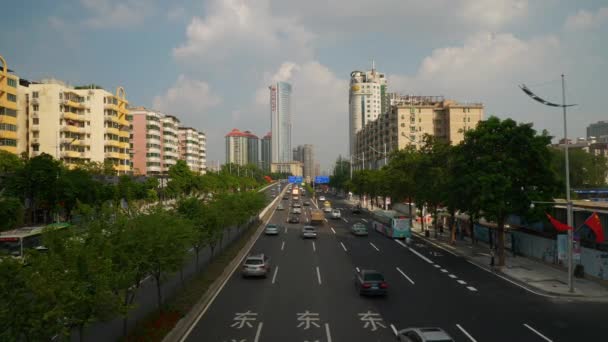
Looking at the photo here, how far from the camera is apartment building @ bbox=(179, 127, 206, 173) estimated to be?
171 metres

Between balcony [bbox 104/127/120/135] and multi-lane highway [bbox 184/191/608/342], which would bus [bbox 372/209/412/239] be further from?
balcony [bbox 104/127/120/135]

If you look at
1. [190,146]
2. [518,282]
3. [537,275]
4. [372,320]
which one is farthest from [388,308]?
[190,146]

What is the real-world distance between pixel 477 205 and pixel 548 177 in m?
5.38

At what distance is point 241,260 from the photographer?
37125 mm

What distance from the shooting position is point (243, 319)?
66.9ft

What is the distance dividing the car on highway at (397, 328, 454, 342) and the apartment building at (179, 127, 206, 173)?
157158 millimetres

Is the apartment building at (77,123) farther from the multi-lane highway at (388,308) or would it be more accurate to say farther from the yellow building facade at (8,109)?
the multi-lane highway at (388,308)

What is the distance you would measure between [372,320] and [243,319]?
5962 mm

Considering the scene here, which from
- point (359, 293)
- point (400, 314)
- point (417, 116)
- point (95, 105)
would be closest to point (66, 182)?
point (359, 293)

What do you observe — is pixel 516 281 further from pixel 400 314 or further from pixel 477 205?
pixel 400 314

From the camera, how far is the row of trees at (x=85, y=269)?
10641 mm

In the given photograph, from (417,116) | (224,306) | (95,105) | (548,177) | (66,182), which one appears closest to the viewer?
(224,306)

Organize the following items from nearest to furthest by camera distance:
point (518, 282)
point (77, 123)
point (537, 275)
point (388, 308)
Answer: point (388, 308) → point (518, 282) → point (537, 275) → point (77, 123)

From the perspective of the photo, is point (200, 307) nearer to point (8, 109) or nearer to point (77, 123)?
point (8, 109)
